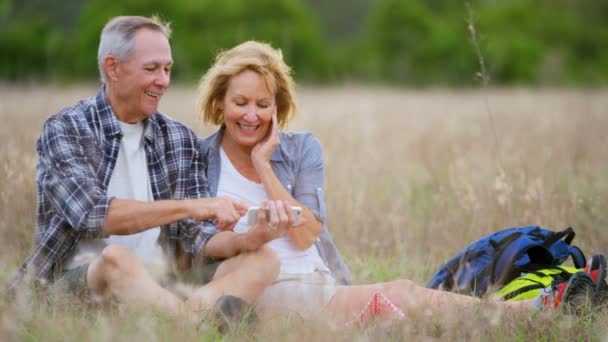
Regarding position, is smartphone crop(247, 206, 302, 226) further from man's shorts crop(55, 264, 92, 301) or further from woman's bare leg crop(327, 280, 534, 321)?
man's shorts crop(55, 264, 92, 301)

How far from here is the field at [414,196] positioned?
3223mm

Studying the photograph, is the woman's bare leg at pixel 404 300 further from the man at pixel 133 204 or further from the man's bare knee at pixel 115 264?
the man's bare knee at pixel 115 264

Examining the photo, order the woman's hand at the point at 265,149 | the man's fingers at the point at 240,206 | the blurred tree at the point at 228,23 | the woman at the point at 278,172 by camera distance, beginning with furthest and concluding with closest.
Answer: the blurred tree at the point at 228,23 → the woman's hand at the point at 265,149 → the woman at the point at 278,172 → the man's fingers at the point at 240,206

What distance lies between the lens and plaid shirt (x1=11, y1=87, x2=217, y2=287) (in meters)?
3.46

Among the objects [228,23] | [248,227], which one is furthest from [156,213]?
[228,23]

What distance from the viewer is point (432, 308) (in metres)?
3.50

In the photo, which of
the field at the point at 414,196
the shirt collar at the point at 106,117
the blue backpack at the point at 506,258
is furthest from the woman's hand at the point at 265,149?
the blue backpack at the point at 506,258

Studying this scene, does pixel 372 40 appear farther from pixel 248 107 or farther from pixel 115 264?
pixel 115 264

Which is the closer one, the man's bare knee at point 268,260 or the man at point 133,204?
the man at point 133,204

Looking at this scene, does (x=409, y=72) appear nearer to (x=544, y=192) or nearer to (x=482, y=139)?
(x=482, y=139)

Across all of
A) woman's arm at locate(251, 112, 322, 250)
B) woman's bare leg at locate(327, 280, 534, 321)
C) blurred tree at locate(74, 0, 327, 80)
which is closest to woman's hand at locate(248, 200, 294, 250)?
woman's arm at locate(251, 112, 322, 250)

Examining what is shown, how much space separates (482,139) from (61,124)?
6380 mm

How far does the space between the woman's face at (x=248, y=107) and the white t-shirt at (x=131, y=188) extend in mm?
460

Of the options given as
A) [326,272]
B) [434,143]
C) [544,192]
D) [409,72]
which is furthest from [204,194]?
[409,72]
